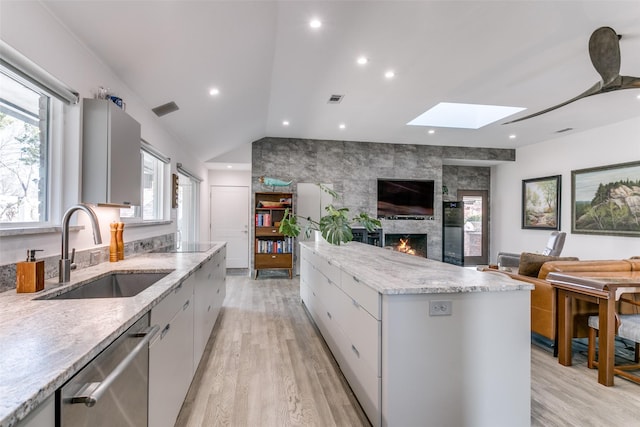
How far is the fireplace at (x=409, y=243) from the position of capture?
7.06 m

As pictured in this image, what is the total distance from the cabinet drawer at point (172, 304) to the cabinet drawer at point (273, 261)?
4135 millimetres

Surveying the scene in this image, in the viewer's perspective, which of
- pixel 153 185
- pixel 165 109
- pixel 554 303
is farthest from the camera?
pixel 153 185

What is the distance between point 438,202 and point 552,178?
7.16ft

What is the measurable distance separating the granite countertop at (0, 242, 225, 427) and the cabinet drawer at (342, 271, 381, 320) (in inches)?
40.2

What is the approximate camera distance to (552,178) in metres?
6.54

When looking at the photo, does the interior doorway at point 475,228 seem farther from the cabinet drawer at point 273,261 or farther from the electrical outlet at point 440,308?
the electrical outlet at point 440,308

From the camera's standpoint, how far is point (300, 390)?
2260mm

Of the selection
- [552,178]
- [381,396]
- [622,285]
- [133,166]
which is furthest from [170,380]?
[552,178]

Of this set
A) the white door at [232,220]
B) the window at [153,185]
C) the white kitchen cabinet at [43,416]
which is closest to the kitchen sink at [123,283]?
the white kitchen cabinet at [43,416]

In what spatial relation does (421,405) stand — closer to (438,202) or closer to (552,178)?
(438,202)

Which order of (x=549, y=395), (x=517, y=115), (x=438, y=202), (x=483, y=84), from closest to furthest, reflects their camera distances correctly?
(x=549, y=395) < (x=483, y=84) < (x=517, y=115) < (x=438, y=202)

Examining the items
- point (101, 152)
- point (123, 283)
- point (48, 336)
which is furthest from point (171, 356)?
point (101, 152)

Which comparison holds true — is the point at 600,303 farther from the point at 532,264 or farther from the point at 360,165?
the point at 360,165

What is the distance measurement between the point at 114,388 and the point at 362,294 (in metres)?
1.25
